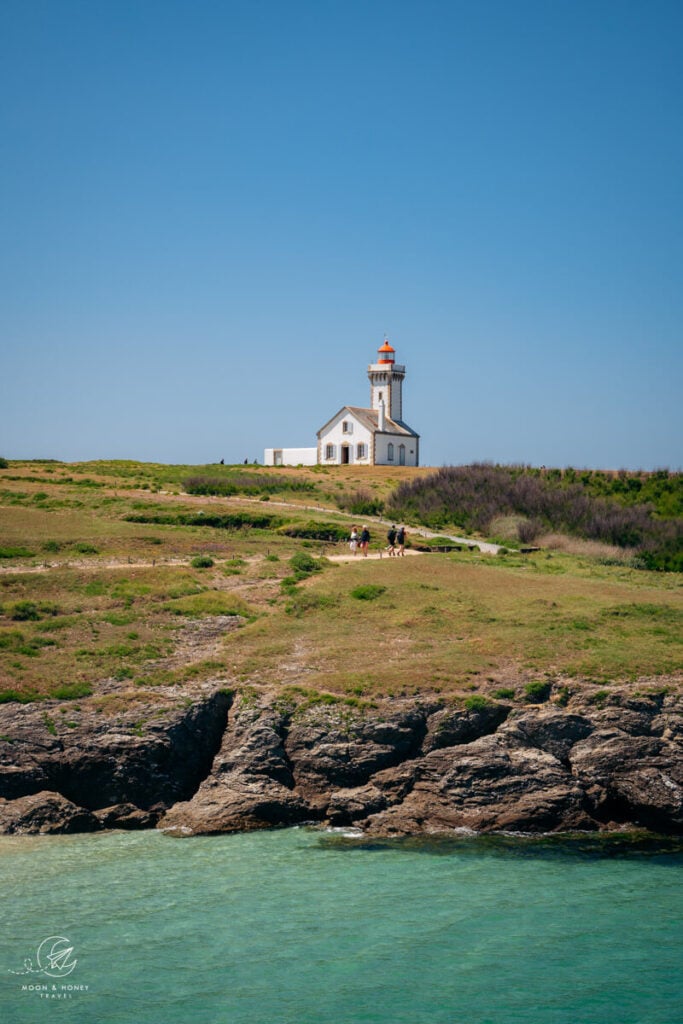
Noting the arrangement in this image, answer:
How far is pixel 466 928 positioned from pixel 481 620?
16.8 metres

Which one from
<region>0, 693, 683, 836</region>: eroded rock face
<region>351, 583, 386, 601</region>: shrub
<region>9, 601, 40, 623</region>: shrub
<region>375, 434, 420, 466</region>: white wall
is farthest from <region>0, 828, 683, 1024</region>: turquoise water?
<region>375, 434, 420, 466</region>: white wall

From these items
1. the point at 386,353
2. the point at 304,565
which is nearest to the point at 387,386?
the point at 386,353

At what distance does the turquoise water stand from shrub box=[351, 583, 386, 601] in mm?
14192

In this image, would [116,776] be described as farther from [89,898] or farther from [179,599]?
[179,599]

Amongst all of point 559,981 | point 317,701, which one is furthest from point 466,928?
point 317,701

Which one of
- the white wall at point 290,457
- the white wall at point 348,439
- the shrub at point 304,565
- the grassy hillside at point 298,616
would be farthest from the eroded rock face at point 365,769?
the white wall at point 290,457

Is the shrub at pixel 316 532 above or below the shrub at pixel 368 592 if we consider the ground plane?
above

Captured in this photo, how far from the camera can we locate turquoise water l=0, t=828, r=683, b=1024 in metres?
18.6

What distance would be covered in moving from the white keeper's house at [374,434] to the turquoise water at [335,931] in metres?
77.1

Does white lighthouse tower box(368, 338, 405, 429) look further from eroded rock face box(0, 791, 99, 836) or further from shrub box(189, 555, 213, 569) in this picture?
eroded rock face box(0, 791, 99, 836)

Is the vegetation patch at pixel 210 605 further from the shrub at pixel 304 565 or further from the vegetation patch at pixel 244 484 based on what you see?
the vegetation patch at pixel 244 484

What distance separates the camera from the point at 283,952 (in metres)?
20.5

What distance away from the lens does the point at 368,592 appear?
40.8 metres

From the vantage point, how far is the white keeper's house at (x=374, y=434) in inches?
4050
